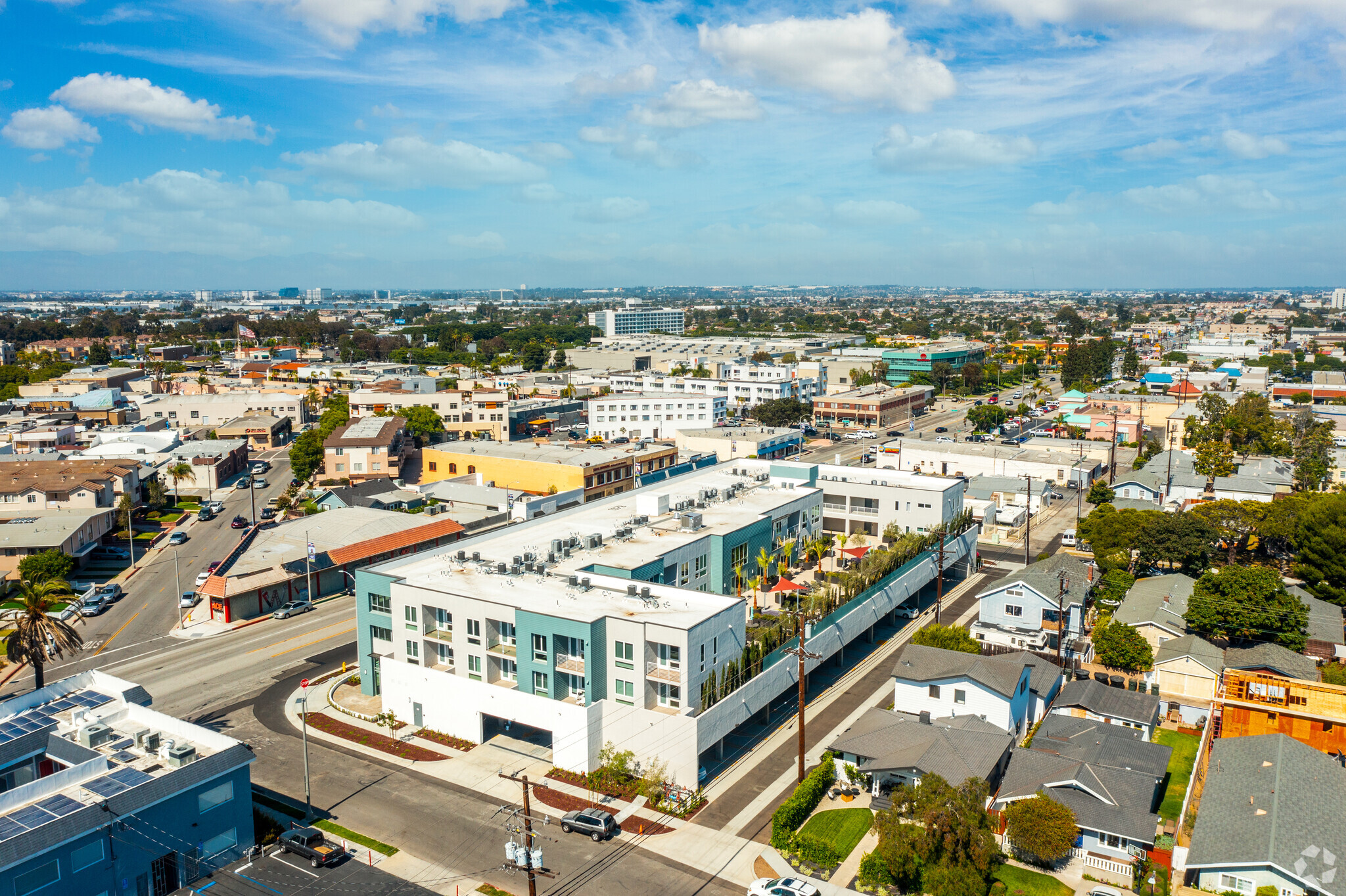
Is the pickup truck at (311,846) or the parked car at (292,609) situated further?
the parked car at (292,609)

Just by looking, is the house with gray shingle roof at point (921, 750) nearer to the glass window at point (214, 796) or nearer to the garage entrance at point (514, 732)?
the garage entrance at point (514, 732)

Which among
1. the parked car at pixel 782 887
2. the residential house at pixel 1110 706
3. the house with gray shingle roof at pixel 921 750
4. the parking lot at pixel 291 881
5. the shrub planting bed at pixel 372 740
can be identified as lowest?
the shrub planting bed at pixel 372 740

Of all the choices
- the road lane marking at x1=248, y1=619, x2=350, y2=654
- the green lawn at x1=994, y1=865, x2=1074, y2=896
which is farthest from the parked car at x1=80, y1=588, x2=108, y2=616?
the green lawn at x1=994, y1=865, x2=1074, y2=896

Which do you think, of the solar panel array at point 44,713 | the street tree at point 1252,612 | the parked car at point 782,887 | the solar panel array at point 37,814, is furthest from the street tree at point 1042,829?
the solar panel array at point 44,713

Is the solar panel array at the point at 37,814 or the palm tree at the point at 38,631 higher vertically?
the palm tree at the point at 38,631

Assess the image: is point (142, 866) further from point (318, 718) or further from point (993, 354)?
point (993, 354)

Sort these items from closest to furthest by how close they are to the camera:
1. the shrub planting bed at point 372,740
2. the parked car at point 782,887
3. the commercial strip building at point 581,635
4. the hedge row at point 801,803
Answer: the parked car at point 782,887
the hedge row at point 801,803
the commercial strip building at point 581,635
the shrub planting bed at point 372,740

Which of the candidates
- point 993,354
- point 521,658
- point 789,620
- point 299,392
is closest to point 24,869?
point 521,658
